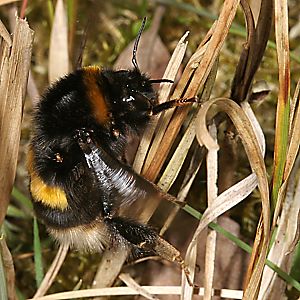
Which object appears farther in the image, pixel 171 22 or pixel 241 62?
pixel 171 22

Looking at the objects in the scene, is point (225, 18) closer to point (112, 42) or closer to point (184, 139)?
point (184, 139)

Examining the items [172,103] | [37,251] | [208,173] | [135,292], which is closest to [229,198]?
[208,173]

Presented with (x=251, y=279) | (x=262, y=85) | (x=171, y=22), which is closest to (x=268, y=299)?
(x=251, y=279)

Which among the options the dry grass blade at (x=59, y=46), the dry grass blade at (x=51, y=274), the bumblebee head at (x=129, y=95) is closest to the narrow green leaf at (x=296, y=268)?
the bumblebee head at (x=129, y=95)

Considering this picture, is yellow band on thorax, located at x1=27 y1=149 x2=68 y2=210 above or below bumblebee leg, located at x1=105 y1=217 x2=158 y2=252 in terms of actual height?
above

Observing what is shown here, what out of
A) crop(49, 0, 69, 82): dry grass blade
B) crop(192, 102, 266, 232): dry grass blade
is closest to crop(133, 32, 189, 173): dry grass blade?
crop(192, 102, 266, 232): dry grass blade

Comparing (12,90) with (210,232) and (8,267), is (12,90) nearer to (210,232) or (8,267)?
(8,267)

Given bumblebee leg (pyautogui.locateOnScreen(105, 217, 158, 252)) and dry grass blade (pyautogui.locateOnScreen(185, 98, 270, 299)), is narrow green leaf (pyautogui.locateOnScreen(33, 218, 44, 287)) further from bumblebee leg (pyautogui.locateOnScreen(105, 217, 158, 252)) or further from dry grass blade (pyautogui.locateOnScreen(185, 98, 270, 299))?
dry grass blade (pyautogui.locateOnScreen(185, 98, 270, 299))
